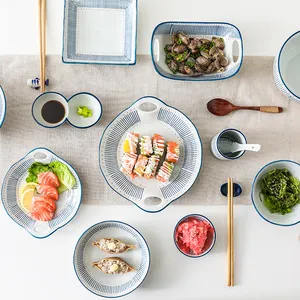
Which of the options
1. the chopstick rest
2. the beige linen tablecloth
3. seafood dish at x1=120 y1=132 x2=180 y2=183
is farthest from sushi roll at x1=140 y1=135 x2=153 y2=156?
the chopstick rest

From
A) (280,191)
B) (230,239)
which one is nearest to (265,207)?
(280,191)

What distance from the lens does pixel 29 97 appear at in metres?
2.02

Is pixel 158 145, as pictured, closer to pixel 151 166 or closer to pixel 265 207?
pixel 151 166

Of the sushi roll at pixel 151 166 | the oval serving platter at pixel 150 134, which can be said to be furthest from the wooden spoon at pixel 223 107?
the sushi roll at pixel 151 166

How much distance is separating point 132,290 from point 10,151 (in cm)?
85

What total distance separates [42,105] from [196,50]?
756 mm

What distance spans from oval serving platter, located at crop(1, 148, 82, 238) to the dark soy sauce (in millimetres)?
142

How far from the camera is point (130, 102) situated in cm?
204

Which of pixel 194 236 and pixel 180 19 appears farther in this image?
pixel 180 19

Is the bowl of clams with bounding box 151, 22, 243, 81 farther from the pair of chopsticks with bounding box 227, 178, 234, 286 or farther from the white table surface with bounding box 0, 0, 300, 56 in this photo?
the pair of chopsticks with bounding box 227, 178, 234, 286

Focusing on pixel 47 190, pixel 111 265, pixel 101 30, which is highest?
pixel 101 30

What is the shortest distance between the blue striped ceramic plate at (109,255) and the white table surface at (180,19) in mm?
852

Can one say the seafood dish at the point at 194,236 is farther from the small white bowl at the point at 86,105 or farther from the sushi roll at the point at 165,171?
the small white bowl at the point at 86,105

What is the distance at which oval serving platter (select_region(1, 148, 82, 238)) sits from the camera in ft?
6.44
